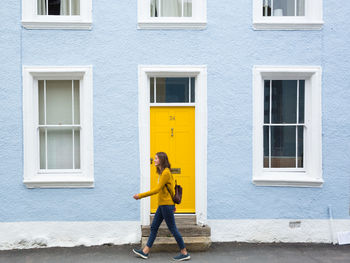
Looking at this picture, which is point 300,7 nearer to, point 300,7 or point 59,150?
point 300,7

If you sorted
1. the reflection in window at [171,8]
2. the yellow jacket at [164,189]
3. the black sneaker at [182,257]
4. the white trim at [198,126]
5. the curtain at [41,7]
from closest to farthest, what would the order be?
the yellow jacket at [164,189]
the black sneaker at [182,257]
the white trim at [198,126]
the curtain at [41,7]
the reflection in window at [171,8]

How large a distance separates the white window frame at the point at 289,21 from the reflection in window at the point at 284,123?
3.27 feet

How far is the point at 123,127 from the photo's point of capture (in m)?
6.58

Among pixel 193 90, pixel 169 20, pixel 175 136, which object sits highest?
pixel 169 20

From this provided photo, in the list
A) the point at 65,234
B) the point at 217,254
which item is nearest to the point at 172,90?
the point at 217,254

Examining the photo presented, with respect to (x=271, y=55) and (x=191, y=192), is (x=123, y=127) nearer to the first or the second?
(x=191, y=192)

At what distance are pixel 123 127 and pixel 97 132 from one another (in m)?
0.48

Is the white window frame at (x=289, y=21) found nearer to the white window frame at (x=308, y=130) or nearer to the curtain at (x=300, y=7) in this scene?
the curtain at (x=300, y=7)

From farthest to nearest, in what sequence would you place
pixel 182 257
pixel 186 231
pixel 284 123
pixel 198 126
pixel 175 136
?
pixel 284 123 → pixel 175 136 → pixel 198 126 → pixel 186 231 → pixel 182 257

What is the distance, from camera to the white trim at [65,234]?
6500mm

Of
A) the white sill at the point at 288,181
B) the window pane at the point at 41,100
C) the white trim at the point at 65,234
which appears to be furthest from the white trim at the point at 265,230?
the window pane at the point at 41,100

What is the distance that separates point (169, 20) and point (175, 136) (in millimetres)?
2147

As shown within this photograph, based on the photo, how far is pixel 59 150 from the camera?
6.84 metres

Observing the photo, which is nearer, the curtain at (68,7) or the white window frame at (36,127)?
the white window frame at (36,127)
